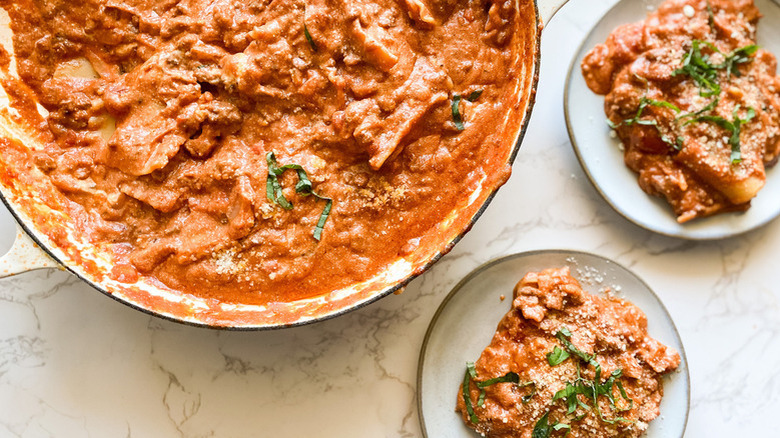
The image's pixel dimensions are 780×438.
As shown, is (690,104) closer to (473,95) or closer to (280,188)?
(473,95)

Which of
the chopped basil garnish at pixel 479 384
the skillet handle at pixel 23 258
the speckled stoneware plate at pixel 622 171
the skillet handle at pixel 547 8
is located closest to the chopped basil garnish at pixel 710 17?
the speckled stoneware plate at pixel 622 171

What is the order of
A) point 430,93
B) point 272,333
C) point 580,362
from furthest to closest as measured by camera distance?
point 272,333 → point 580,362 → point 430,93

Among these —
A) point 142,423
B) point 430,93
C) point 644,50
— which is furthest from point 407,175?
point 142,423

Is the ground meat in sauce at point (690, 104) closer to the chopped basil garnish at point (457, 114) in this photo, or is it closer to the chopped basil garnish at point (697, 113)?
the chopped basil garnish at point (697, 113)

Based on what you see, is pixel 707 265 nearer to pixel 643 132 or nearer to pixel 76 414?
pixel 643 132

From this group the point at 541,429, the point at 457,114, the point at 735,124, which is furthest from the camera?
the point at 735,124

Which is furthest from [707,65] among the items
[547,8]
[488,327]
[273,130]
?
[273,130]

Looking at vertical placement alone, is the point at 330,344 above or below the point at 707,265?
below
